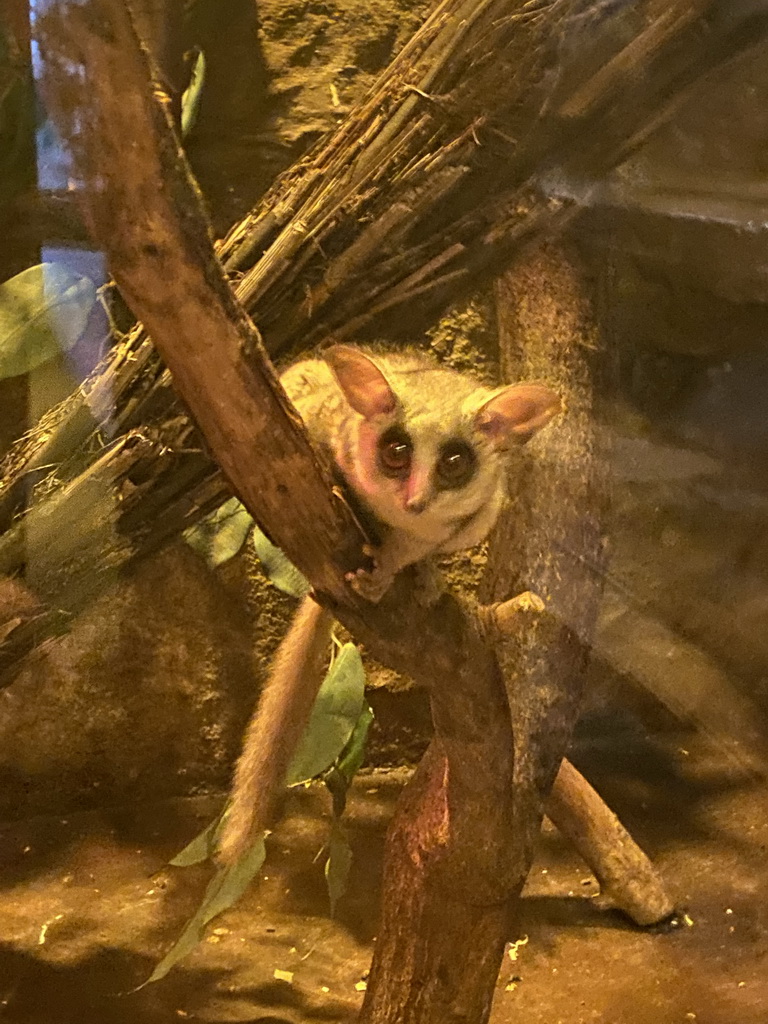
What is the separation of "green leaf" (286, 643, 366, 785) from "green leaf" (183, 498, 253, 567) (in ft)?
1.63

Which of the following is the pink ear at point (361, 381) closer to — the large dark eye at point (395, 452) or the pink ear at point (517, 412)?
the large dark eye at point (395, 452)

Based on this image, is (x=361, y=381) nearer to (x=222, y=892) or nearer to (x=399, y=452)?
(x=399, y=452)

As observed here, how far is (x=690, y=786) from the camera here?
282cm

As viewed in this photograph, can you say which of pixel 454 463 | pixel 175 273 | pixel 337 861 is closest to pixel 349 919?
pixel 337 861

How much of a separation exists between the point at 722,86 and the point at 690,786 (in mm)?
1809

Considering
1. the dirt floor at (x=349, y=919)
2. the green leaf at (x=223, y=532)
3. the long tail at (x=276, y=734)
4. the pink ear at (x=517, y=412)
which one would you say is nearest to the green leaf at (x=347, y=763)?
the long tail at (x=276, y=734)

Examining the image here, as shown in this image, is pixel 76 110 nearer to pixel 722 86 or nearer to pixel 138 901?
pixel 722 86

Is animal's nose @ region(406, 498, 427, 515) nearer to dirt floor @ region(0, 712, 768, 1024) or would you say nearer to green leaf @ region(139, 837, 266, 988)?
green leaf @ region(139, 837, 266, 988)

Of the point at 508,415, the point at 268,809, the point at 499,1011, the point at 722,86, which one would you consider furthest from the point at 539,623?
the point at 722,86

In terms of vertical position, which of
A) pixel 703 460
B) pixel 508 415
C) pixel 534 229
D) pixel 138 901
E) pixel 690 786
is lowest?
pixel 690 786

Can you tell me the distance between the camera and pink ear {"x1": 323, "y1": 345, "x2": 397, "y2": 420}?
1456mm

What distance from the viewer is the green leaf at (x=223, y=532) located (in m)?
2.28

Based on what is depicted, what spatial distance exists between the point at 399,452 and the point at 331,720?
620 mm

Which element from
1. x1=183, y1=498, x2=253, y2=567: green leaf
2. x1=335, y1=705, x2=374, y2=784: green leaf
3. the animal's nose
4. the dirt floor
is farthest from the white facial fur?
the dirt floor
